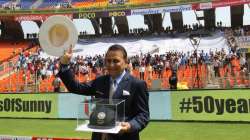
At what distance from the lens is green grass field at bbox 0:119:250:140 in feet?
41.7

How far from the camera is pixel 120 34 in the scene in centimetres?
4684

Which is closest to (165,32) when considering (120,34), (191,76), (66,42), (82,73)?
(120,34)

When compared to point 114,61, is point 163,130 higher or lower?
lower

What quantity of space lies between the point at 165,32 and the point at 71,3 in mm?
11327

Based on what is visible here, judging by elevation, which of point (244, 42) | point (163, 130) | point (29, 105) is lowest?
point (163, 130)

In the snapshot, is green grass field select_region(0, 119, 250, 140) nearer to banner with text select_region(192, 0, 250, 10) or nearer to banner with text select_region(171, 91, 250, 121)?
banner with text select_region(171, 91, 250, 121)

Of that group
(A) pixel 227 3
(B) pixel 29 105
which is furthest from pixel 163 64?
(B) pixel 29 105

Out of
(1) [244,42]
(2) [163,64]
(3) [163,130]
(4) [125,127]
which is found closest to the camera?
(4) [125,127]

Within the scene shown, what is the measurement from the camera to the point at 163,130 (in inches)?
554

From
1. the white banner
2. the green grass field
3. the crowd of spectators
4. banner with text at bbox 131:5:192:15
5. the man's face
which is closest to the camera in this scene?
the man's face

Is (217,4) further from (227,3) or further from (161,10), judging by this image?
(161,10)

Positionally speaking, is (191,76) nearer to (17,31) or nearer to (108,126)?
(108,126)

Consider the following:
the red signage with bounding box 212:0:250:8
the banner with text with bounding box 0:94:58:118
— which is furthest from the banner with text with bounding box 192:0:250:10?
the banner with text with bounding box 0:94:58:118

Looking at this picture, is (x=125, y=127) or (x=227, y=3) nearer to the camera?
(x=125, y=127)
